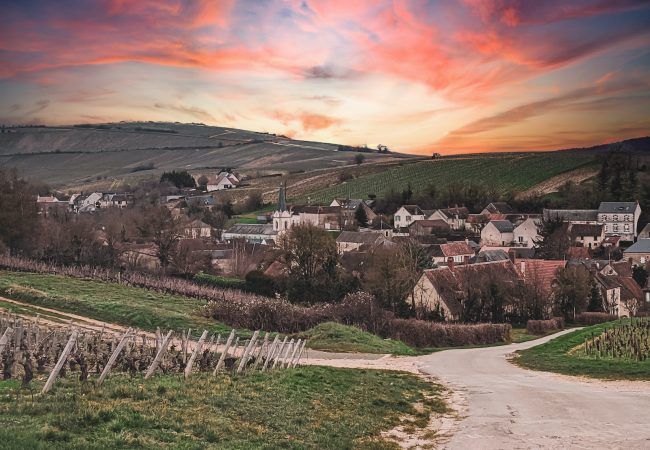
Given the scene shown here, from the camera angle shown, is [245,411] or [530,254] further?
[530,254]

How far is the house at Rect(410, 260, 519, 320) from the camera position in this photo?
5800 cm

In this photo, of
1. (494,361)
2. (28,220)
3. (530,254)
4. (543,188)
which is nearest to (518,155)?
(543,188)

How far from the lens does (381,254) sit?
203ft

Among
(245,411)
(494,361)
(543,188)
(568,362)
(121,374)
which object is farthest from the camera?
(543,188)

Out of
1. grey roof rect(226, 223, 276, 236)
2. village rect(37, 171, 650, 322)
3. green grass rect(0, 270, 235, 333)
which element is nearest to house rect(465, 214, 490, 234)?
village rect(37, 171, 650, 322)

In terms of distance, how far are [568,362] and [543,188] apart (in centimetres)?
11758

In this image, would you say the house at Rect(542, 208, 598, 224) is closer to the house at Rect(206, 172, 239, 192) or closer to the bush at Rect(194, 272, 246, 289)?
the bush at Rect(194, 272, 246, 289)

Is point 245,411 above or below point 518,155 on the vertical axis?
below

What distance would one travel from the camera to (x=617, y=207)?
11794cm

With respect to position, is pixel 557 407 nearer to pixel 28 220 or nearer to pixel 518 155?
pixel 28 220

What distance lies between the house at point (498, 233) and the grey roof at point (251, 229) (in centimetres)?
3473

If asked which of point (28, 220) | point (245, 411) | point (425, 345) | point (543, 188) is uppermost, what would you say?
point (543, 188)

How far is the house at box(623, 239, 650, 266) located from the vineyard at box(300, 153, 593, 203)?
46672 millimetres

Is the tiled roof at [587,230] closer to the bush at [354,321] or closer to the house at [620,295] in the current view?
the house at [620,295]
